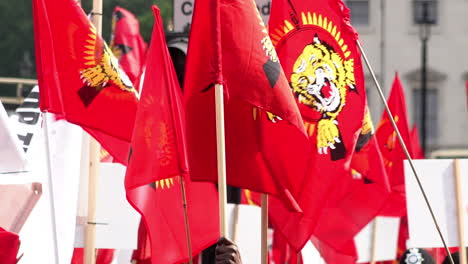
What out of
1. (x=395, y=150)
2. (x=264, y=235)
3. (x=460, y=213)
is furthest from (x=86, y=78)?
(x=395, y=150)

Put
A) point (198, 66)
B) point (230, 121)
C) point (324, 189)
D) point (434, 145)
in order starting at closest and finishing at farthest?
1. point (198, 66)
2. point (230, 121)
3. point (324, 189)
4. point (434, 145)

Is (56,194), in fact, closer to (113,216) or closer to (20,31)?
(113,216)

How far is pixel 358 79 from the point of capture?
10.3m

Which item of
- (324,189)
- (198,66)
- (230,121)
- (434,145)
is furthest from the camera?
(434,145)

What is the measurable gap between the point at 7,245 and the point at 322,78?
2.45 meters

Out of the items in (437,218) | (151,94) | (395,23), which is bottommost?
(437,218)

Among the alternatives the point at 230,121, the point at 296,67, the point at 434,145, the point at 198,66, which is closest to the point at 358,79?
the point at 296,67

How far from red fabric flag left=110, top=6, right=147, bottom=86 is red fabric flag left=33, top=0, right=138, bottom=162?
5.11 m

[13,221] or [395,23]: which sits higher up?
[395,23]

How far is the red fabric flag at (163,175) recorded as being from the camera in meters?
9.29

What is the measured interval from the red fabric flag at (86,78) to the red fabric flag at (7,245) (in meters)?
1.61

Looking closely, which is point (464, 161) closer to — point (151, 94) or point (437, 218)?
point (437, 218)

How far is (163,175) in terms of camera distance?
927cm

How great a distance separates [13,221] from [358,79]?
2425mm
